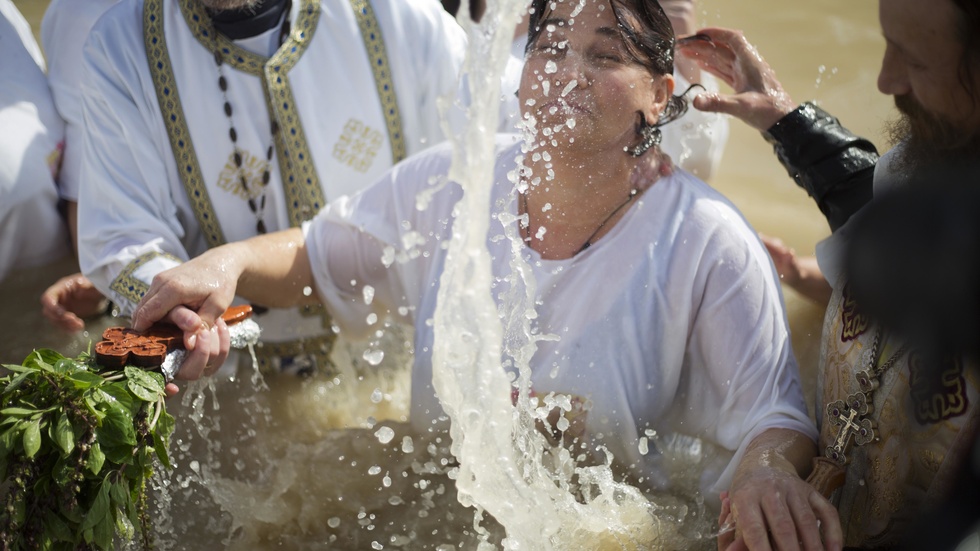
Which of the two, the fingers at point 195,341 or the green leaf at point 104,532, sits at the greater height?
the fingers at point 195,341

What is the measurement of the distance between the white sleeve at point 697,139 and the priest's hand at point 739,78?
829 millimetres

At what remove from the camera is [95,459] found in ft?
7.00

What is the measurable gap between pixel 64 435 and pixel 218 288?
2.50 ft

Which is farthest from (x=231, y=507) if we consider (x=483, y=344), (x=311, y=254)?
(x=483, y=344)

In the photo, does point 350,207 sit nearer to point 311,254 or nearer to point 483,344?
point 311,254

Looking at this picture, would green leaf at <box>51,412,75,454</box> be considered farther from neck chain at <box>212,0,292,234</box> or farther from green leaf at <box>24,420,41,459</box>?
neck chain at <box>212,0,292,234</box>

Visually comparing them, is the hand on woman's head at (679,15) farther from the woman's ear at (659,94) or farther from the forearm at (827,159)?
the woman's ear at (659,94)

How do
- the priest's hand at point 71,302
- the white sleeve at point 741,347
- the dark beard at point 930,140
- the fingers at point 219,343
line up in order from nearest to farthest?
the dark beard at point 930,140 < the white sleeve at point 741,347 < the fingers at point 219,343 < the priest's hand at point 71,302

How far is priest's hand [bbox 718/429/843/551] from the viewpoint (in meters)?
2.16

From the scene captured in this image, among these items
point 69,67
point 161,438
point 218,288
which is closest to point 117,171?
point 218,288

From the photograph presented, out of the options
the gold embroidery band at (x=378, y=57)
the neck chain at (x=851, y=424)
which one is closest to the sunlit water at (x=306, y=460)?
the neck chain at (x=851, y=424)

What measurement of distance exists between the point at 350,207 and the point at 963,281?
1936 mm

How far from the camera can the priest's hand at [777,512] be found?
7.09 ft

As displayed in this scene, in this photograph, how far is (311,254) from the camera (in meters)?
3.19
